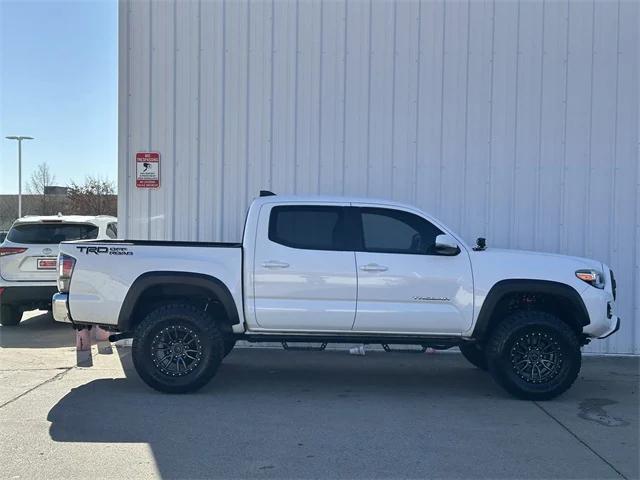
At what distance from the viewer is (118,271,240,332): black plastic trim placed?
6.53 m

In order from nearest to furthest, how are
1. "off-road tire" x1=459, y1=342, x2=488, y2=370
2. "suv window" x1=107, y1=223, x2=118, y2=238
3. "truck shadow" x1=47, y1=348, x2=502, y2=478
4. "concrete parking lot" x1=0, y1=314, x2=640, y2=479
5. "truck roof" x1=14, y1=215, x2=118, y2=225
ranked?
"concrete parking lot" x1=0, y1=314, x2=640, y2=479
"truck shadow" x1=47, y1=348, x2=502, y2=478
"off-road tire" x1=459, y1=342, x2=488, y2=370
"truck roof" x1=14, y1=215, x2=118, y2=225
"suv window" x1=107, y1=223, x2=118, y2=238

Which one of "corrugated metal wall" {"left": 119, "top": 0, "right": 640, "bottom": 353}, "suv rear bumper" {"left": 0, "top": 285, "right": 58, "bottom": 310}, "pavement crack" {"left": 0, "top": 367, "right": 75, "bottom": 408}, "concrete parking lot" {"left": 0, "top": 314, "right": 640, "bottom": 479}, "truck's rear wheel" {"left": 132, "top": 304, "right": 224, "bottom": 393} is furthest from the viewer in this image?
"suv rear bumper" {"left": 0, "top": 285, "right": 58, "bottom": 310}

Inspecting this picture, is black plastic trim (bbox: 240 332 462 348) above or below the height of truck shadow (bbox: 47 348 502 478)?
above

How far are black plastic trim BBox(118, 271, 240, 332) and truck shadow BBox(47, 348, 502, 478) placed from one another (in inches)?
35.2

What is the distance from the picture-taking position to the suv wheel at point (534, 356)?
21.6 ft

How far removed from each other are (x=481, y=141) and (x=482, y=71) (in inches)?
40.2

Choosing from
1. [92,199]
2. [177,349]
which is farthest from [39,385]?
[92,199]

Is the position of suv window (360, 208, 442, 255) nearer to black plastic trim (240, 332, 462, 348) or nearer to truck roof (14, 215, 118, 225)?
black plastic trim (240, 332, 462, 348)

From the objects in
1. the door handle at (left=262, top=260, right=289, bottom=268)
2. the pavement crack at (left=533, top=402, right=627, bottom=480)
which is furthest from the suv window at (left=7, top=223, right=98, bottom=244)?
the pavement crack at (left=533, top=402, right=627, bottom=480)

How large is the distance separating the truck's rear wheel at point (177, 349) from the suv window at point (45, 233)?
16.1 ft

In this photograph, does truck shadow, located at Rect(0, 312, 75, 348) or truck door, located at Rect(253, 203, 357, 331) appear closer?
truck door, located at Rect(253, 203, 357, 331)

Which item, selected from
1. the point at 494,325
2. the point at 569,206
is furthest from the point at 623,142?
the point at 494,325

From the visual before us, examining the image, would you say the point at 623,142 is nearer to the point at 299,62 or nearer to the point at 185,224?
the point at 299,62

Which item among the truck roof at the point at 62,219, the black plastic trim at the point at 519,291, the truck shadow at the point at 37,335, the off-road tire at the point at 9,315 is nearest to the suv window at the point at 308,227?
the black plastic trim at the point at 519,291
